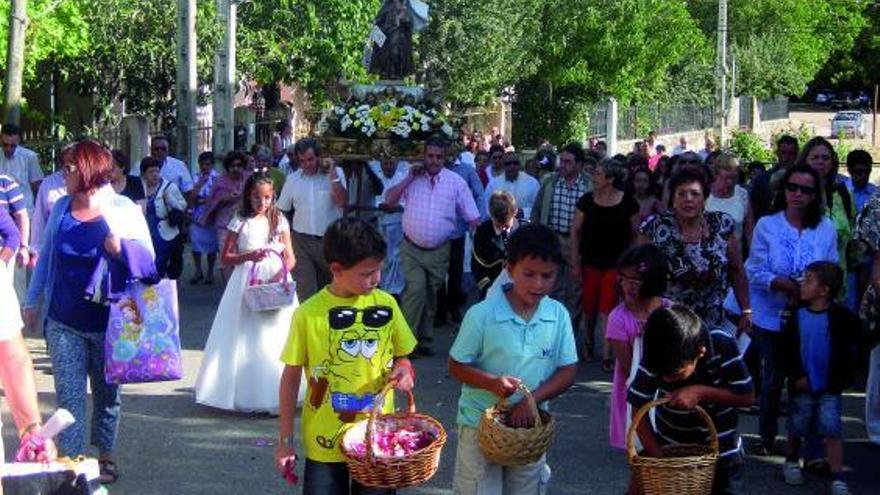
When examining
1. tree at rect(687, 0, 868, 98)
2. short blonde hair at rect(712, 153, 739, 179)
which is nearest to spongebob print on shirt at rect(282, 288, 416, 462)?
short blonde hair at rect(712, 153, 739, 179)

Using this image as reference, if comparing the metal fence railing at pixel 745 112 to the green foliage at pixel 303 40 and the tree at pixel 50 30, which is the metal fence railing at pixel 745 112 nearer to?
the green foliage at pixel 303 40

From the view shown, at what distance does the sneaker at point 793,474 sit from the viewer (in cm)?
798

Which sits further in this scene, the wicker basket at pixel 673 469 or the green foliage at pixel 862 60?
the green foliage at pixel 862 60

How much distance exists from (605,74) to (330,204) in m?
30.6

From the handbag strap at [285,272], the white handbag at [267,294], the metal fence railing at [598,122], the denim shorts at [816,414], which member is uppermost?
the metal fence railing at [598,122]

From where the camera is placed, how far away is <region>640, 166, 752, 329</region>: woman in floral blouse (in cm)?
771

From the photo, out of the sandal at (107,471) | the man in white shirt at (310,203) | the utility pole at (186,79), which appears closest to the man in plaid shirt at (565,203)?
the man in white shirt at (310,203)

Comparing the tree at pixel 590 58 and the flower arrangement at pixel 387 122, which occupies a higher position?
the tree at pixel 590 58

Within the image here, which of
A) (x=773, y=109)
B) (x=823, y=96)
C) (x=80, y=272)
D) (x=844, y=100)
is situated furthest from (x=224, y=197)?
(x=823, y=96)

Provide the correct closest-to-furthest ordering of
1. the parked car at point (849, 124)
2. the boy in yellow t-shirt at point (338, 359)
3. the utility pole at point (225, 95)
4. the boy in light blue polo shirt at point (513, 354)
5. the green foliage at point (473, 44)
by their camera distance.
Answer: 1. the boy in yellow t-shirt at point (338, 359)
2. the boy in light blue polo shirt at point (513, 354)
3. the utility pole at point (225, 95)
4. the green foliage at point (473, 44)
5. the parked car at point (849, 124)

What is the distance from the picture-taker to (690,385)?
5.48 metres

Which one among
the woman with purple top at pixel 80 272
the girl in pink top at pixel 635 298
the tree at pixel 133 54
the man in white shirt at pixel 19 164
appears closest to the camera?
the girl in pink top at pixel 635 298

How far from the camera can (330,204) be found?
1203 centimetres

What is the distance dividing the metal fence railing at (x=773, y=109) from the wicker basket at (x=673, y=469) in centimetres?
6437
